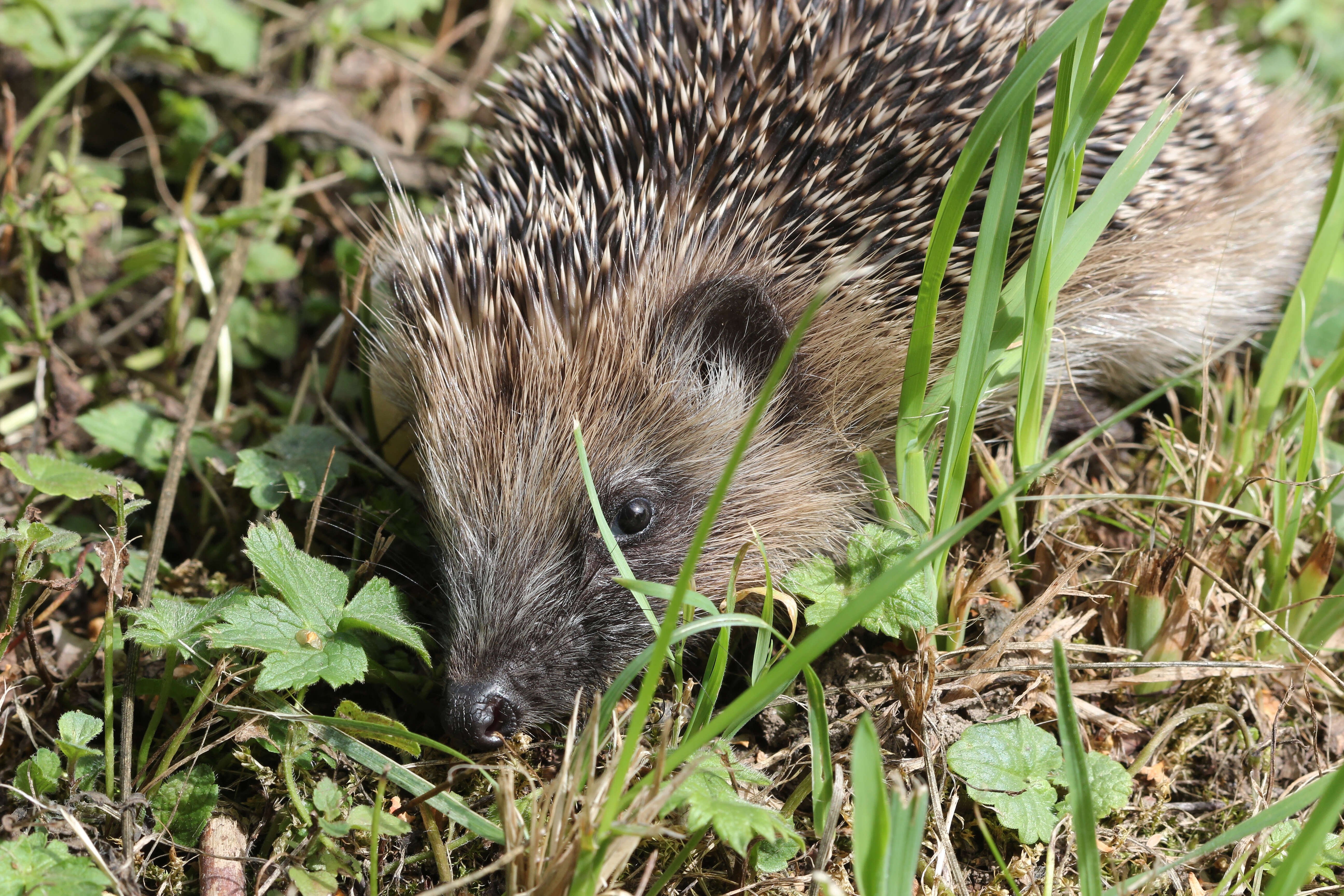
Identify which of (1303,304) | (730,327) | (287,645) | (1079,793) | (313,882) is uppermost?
(1303,304)

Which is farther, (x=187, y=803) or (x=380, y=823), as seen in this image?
(x=187, y=803)

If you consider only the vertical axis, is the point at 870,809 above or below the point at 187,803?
above

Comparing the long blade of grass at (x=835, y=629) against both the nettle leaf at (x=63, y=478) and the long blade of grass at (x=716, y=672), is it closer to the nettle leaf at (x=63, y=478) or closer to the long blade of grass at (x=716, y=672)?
the long blade of grass at (x=716, y=672)

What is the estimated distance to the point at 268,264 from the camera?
3.07 m

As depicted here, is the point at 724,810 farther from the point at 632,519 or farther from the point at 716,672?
the point at 632,519

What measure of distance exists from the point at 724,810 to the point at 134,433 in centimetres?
181

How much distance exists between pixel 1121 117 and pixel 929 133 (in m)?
0.50

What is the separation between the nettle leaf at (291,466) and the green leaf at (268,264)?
→ 70 cm

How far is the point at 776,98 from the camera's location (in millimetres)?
2326

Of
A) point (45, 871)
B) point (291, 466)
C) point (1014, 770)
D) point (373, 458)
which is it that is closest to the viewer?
point (45, 871)

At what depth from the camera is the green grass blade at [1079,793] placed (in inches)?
57.7

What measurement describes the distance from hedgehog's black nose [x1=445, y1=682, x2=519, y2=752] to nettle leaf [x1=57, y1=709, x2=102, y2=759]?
0.60m

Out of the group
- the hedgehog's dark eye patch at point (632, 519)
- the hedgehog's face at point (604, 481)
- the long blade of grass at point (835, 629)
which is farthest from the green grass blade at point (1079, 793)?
the hedgehog's dark eye patch at point (632, 519)

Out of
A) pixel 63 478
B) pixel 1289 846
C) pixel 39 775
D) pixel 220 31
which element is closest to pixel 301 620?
pixel 39 775
